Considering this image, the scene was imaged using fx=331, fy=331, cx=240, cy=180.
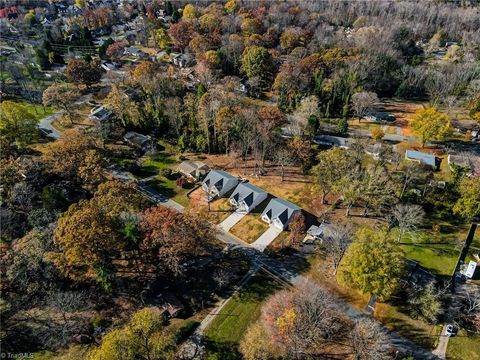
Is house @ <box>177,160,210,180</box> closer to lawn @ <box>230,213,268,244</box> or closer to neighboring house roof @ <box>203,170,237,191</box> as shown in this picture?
neighboring house roof @ <box>203,170,237,191</box>

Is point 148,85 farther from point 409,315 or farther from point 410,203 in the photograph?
point 409,315

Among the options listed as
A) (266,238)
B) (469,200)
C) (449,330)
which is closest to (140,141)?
(266,238)

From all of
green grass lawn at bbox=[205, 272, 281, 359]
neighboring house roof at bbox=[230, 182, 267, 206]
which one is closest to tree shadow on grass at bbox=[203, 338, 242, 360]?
green grass lawn at bbox=[205, 272, 281, 359]

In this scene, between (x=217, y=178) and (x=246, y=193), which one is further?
(x=217, y=178)

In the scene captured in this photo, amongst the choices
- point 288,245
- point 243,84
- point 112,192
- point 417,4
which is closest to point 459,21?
point 417,4

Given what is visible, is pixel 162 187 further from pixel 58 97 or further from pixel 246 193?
pixel 58 97

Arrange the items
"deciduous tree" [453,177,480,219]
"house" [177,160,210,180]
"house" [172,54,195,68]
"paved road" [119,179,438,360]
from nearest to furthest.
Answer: "paved road" [119,179,438,360] < "deciduous tree" [453,177,480,219] < "house" [177,160,210,180] < "house" [172,54,195,68]

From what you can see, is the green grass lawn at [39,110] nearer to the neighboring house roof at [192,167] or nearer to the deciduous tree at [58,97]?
the deciduous tree at [58,97]
